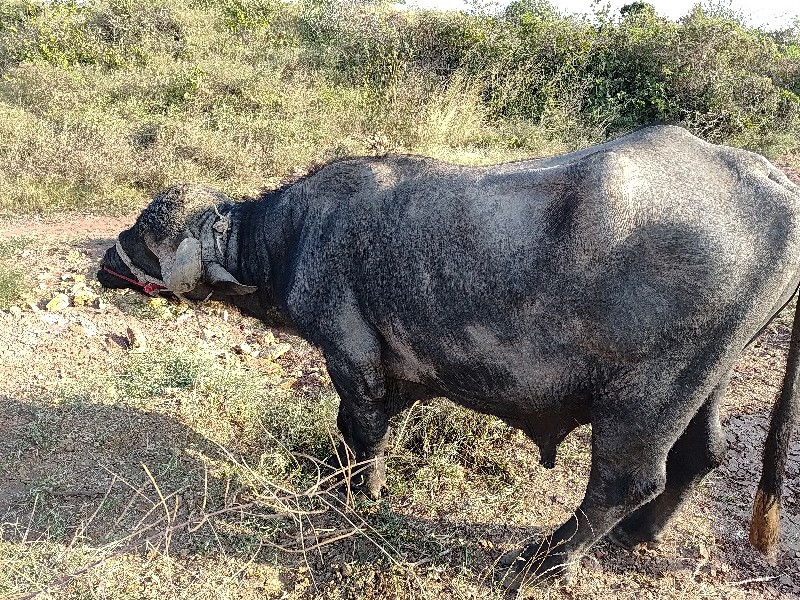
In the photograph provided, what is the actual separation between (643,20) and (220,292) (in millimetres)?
11871

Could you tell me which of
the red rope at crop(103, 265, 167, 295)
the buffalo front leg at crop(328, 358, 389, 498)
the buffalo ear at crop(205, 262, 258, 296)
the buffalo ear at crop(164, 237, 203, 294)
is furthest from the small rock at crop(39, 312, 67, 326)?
the buffalo front leg at crop(328, 358, 389, 498)

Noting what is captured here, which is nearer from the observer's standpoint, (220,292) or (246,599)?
(246,599)

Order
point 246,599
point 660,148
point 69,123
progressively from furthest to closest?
1. point 69,123
2. point 246,599
3. point 660,148

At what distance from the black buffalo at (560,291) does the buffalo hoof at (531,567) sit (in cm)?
1

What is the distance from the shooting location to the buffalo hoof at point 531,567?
2.98 m

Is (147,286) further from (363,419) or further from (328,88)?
(328,88)

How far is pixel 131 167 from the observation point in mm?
7367

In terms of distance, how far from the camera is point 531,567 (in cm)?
309

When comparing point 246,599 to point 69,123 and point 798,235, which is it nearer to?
point 798,235

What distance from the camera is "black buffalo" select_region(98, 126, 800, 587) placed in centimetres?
227

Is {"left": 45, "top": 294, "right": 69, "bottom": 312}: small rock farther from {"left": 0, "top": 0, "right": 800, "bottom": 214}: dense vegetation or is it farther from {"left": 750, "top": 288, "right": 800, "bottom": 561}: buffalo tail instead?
{"left": 750, "top": 288, "right": 800, "bottom": 561}: buffalo tail

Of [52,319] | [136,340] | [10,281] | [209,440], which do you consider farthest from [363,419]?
[10,281]

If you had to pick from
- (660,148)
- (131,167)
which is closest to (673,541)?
(660,148)

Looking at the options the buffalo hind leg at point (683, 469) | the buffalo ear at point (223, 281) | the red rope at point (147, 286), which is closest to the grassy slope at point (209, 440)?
the buffalo hind leg at point (683, 469)
